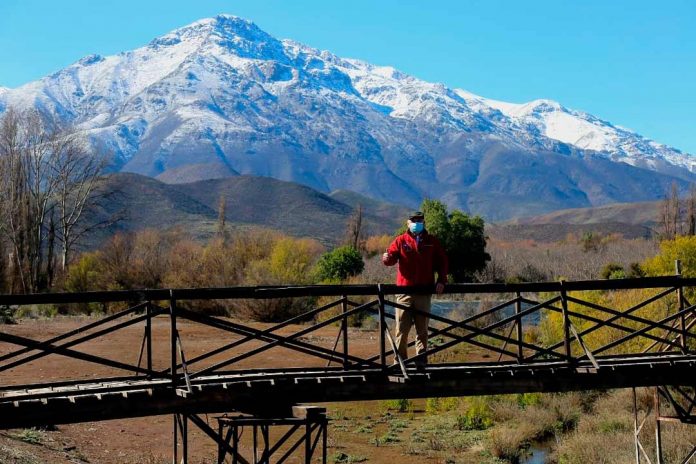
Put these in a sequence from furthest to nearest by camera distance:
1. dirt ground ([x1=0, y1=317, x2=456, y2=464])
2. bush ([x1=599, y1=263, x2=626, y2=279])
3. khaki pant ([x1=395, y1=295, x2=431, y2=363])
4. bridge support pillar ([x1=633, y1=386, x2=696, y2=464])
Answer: bush ([x1=599, y1=263, x2=626, y2=279]) < dirt ground ([x1=0, y1=317, x2=456, y2=464]) < bridge support pillar ([x1=633, y1=386, x2=696, y2=464]) < khaki pant ([x1=395, y1=295, x2=431, y2=363])

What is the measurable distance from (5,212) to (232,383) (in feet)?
137

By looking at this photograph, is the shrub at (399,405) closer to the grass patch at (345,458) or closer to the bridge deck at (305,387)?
the grass patch at (345,458)

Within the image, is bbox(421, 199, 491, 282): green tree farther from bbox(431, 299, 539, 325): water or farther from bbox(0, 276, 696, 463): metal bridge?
bbox(0, 276, 696, 463): metal bridge

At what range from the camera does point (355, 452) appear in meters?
21.6

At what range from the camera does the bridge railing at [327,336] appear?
1181cm

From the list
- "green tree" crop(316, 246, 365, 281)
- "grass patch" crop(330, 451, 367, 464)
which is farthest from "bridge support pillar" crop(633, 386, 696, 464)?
"green tree" crop(316, 246, 365, 281)

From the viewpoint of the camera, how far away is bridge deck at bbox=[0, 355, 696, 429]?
11266mm

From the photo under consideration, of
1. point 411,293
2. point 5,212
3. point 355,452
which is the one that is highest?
point 5,212

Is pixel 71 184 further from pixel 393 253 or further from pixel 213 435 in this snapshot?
pixel 213 435

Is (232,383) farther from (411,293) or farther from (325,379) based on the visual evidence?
(411,293)

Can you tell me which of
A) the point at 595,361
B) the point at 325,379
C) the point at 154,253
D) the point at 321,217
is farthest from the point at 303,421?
the point at 321,217

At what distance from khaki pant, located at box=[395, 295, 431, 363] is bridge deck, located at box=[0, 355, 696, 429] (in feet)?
1.32

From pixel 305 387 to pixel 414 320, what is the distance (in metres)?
1.85

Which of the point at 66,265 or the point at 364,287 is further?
the point at 66,265
